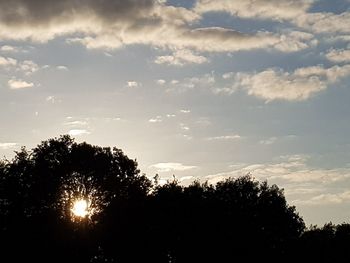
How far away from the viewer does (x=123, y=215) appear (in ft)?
266

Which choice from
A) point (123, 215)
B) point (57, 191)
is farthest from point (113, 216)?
point (57, 191)

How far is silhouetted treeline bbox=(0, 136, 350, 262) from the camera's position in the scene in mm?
77938

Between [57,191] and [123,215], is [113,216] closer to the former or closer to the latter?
[123,215]

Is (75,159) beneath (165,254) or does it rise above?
above

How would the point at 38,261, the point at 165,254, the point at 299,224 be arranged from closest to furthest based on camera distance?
the point at 38,261 → the point at 165,254 → the point at 299,224

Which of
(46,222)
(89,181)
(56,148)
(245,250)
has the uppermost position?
(56,148)

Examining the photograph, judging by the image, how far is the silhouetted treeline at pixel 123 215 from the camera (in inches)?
3068

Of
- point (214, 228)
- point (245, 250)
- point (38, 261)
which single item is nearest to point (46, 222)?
point (38, 261)

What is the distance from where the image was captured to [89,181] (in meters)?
80.7

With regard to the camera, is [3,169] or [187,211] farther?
[187,211]

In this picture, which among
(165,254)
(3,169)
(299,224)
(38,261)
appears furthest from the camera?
(299,224)

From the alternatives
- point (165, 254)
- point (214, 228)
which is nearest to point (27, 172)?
point (165, 254)

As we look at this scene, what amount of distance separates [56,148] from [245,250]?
35.9m

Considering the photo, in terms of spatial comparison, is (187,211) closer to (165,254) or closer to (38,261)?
(165,254)
